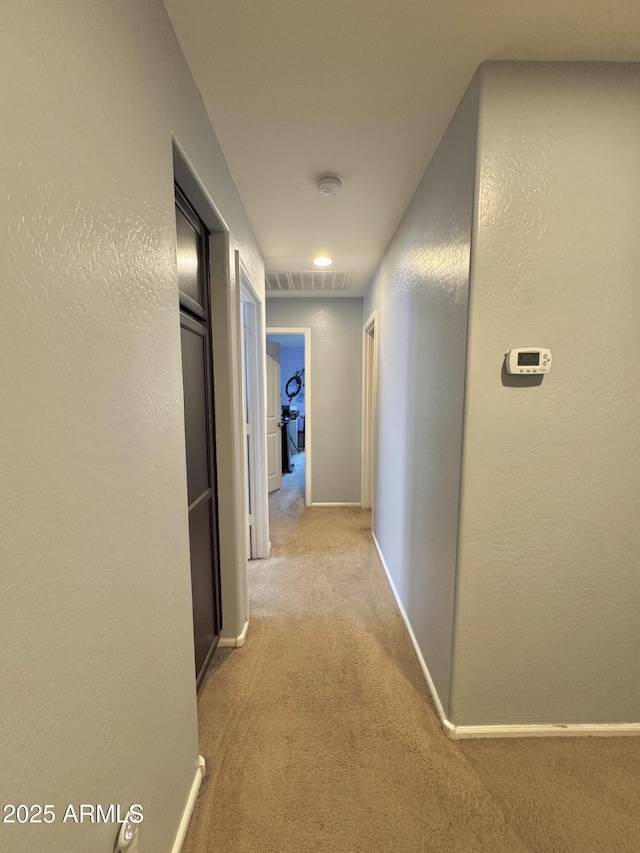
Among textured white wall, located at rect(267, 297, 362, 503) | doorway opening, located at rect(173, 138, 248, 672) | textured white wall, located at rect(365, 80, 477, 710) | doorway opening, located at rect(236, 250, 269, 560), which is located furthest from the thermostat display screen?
textured white wall, located at rect(267, 297, 362, 503)

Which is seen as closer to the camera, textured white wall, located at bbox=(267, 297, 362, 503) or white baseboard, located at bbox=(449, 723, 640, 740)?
white baseboard, located at bbox=(449, 723, 640, 740)

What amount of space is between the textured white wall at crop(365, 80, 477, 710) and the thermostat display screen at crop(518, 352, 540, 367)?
183mm

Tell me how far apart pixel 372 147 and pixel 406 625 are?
7.85ft

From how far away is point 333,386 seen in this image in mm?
4215

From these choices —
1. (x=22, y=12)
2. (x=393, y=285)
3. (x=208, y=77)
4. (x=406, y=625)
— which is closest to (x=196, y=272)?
(x=208, y=77)

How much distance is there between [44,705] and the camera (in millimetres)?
561

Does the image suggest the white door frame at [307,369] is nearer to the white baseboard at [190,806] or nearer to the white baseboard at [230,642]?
the white baseboard at [230,642]

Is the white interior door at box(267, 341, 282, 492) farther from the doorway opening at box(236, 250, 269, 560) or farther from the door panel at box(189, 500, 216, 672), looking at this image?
the door panel at box(189, 500, 216, 672)

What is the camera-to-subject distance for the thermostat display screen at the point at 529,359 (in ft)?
4.09

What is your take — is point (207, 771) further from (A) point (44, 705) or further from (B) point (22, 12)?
(B) point (22, 12)

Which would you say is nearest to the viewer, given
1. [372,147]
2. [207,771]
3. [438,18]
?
[438,18]

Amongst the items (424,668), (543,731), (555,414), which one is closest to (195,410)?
(555,414)

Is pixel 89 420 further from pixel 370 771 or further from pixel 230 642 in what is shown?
pixel 230 642

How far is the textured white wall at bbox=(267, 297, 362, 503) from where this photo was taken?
412 cm
